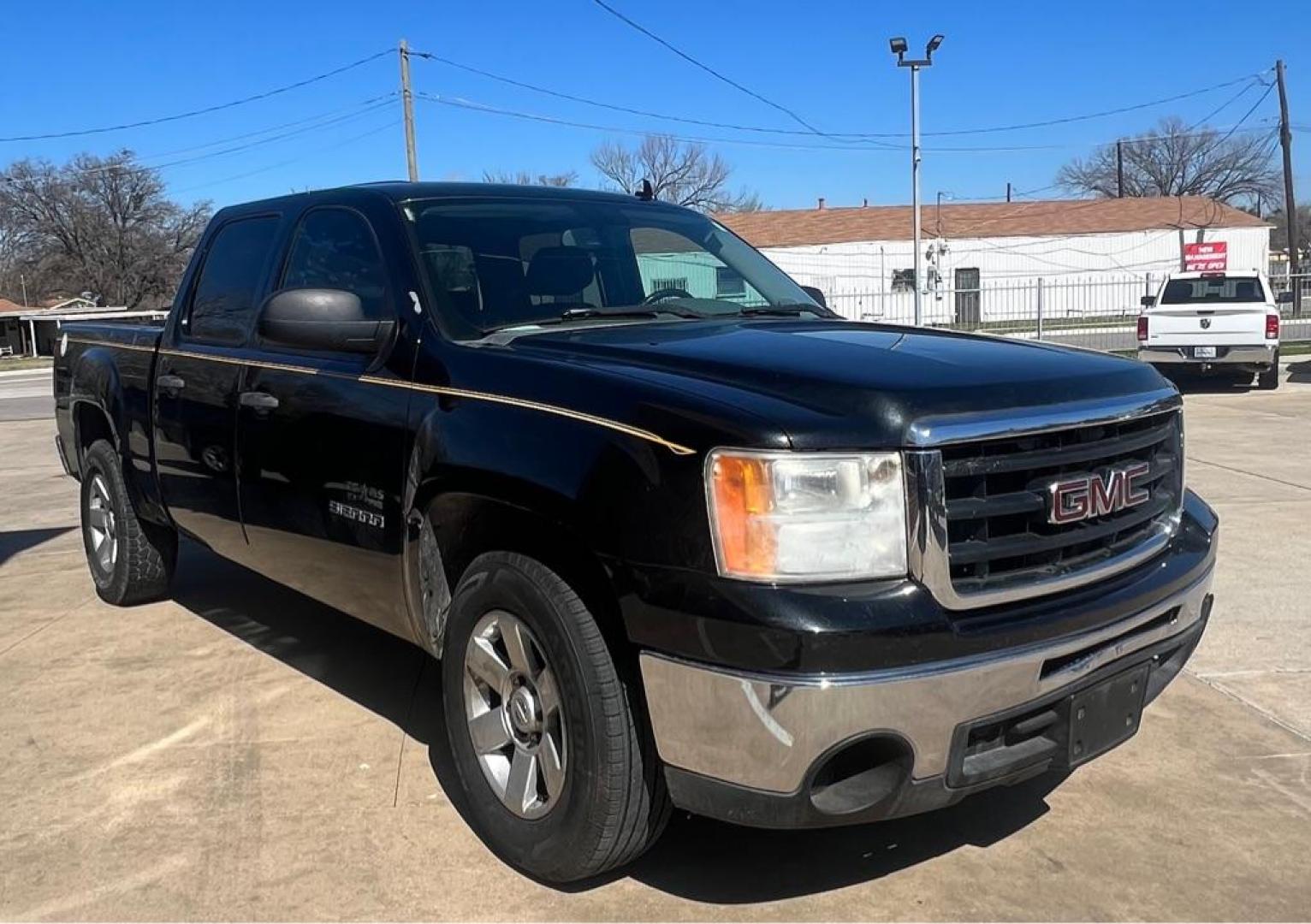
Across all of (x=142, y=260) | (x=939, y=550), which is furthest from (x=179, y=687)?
(x=142, y=260)

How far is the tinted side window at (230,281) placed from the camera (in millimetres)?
4559

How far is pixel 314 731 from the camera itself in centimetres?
421

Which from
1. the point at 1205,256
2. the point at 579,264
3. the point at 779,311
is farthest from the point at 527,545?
the point at 1205,256

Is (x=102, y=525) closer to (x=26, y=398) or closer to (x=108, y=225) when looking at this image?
(x=26, y=398)

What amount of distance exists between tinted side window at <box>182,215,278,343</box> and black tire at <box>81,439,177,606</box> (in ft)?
3.63

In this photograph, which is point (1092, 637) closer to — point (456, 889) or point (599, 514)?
point (599, 514)

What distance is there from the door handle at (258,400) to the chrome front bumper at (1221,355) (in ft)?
48.5

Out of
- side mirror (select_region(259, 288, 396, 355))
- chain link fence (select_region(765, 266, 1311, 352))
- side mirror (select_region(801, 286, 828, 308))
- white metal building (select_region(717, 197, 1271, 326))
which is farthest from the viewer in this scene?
white metal building (select_region(717, 197, 1271, 326))

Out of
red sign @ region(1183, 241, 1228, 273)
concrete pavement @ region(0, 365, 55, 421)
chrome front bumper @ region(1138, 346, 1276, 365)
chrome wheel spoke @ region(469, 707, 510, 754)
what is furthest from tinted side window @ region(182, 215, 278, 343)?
red sign @ region(1183, 241, 1228, 273)

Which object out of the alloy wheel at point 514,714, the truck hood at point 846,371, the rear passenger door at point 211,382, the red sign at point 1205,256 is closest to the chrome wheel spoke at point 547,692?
the alloy wheel at point 514,714

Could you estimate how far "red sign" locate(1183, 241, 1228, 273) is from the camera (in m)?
45.5

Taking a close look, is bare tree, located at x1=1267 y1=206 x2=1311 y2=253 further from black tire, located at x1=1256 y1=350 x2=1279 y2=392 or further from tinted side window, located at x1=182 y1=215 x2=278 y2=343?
tinted side window, located at x1=182 y1=215 x2=278 y2=343

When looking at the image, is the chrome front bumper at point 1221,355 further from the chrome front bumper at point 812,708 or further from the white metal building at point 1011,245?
the white metal building at point 1011,245

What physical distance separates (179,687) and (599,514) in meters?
2.82
